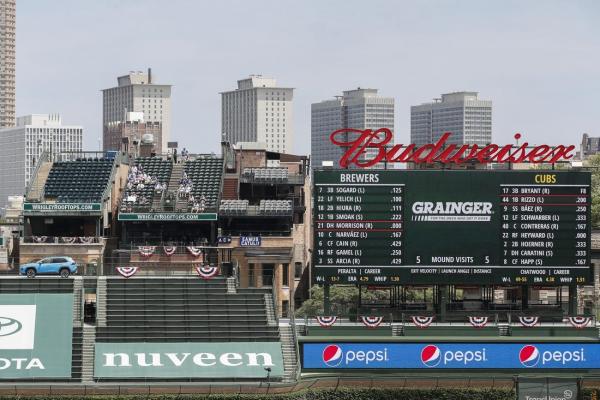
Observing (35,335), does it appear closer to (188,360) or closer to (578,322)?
(188,360)

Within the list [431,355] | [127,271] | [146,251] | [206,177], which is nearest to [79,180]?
[206,177]

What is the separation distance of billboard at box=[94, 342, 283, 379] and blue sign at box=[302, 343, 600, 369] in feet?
7.54

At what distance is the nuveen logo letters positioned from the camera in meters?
54.8

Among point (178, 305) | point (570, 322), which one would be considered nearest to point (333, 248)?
point (178, 305)

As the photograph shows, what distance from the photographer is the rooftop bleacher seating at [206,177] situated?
77.7 metres

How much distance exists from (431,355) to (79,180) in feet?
98.3

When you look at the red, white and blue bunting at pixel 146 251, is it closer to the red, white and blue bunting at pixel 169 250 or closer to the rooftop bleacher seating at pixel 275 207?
the red, white and blue bunting at pixel 169 250

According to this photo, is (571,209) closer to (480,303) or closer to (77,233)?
(480,303)

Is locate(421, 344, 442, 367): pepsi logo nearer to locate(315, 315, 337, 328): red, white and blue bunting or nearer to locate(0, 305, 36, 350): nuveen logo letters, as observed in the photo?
locate(315, 315, 337, 328): red, white and blue bunting

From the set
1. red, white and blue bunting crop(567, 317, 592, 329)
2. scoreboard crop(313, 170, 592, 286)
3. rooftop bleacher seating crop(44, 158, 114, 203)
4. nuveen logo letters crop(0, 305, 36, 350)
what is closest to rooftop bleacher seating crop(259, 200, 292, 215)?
rooftop bleacher seating crop(44, 158, 114, 203)

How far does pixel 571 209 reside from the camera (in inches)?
2275

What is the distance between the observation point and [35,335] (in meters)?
55.4

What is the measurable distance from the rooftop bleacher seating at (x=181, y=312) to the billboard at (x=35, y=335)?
175cm

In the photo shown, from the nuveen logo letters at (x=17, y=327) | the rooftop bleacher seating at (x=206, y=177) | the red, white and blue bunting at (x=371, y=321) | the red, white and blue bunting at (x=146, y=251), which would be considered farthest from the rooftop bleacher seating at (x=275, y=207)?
the nuveen logo letters at (x=17, y=327)
